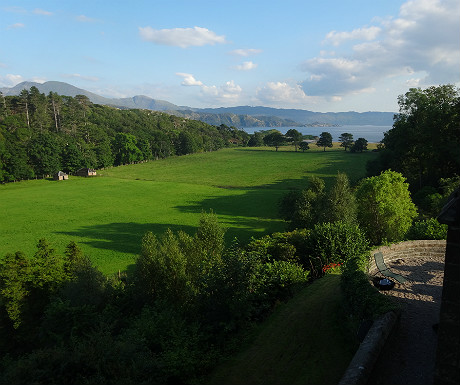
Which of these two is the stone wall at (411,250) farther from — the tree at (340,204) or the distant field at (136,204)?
the distant field at (136,204)

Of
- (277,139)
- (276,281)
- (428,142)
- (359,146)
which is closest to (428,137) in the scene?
(428,142)

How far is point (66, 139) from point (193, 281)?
357 ft

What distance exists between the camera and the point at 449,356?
22.3 feet

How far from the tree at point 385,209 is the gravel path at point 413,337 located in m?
13.0

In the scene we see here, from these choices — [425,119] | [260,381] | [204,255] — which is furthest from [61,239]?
[425,119]

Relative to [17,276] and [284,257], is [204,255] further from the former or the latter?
[17,276]

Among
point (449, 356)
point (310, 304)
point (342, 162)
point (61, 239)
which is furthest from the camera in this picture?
point (342, 162)

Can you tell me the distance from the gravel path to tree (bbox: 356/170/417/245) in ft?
42.7

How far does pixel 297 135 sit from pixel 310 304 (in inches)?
6189

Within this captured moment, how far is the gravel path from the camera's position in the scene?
9.33 metres

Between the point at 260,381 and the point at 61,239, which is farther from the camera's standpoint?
the point at 61,239

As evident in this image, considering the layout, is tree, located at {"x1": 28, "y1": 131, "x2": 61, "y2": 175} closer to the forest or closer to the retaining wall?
the forest

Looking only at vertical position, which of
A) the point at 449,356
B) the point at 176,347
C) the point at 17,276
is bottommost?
the point at 17,276

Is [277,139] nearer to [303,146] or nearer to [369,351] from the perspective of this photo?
[303,146]
